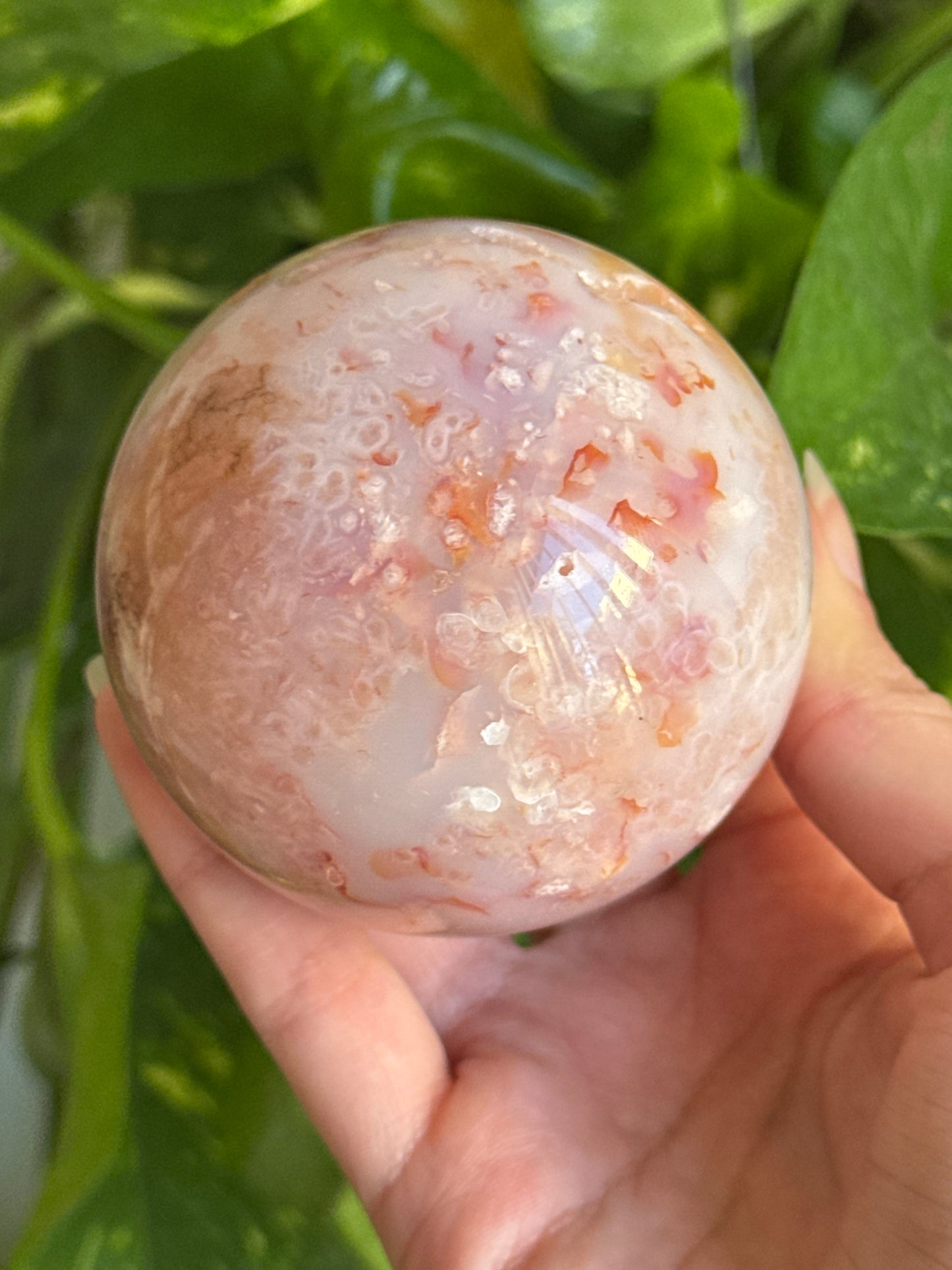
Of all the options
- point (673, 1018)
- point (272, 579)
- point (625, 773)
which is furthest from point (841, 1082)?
point (272, 579)

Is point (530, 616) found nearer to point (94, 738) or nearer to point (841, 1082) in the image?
point (841, 1082)

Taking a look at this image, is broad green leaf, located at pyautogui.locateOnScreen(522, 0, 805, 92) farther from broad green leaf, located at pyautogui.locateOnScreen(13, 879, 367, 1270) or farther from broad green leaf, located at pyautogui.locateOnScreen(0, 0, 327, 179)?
broad green leaf, located at pyautogui.locateOnScreen(13, 879, 367, 1270)

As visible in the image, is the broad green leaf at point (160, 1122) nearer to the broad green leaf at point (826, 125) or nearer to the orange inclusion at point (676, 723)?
the orange inclusion at point (676, 723)

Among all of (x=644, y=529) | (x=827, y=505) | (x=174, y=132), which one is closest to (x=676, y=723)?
(x=644, y=529)

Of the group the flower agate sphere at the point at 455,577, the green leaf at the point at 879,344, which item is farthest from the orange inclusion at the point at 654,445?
the green leaf at the point at 879,344

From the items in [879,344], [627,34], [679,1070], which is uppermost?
[627,34]

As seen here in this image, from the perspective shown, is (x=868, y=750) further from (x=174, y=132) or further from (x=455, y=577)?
(x=174, y=132)
